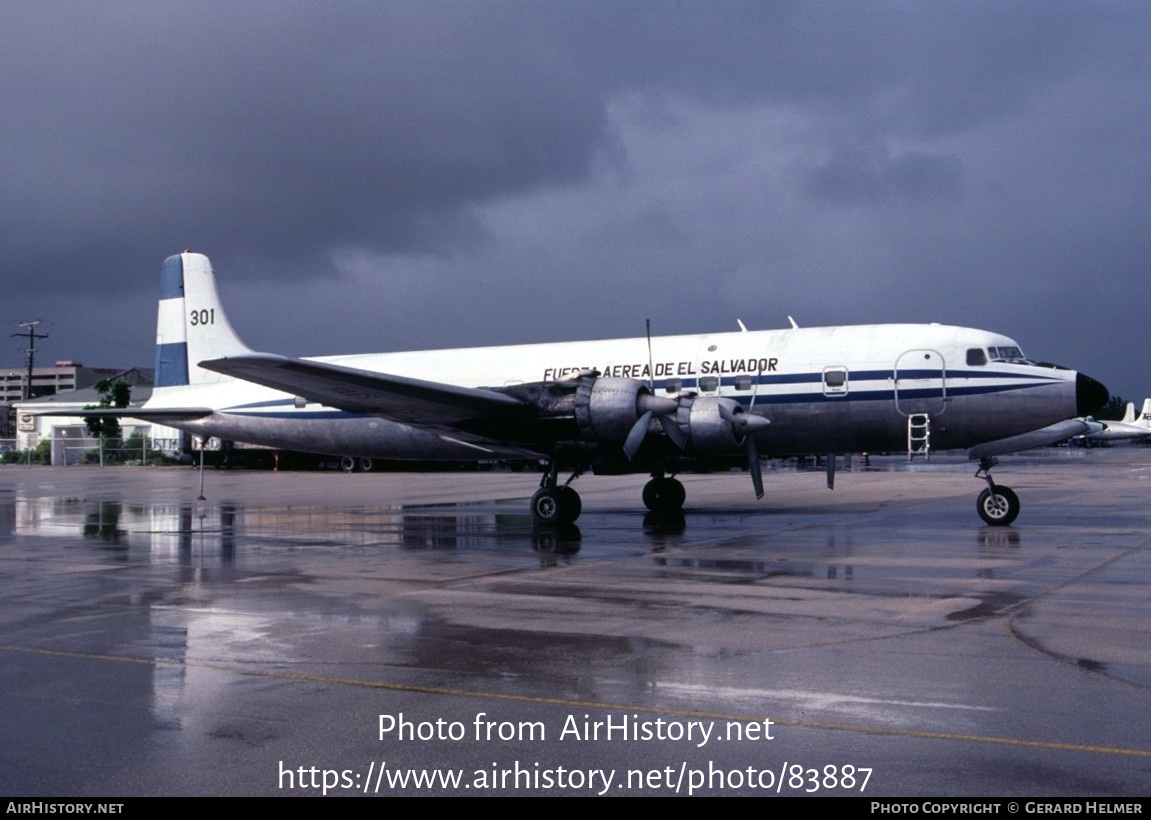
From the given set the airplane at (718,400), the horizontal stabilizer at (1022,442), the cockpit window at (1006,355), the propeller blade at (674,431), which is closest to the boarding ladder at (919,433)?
the airplane at (718,400)

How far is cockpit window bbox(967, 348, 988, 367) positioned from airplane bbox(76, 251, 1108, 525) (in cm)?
2

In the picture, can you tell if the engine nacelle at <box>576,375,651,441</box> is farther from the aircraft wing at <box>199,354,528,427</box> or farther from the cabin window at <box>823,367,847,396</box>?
the cabin window at <box>823,367,847,396</box>

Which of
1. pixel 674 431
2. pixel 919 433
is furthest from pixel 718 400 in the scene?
pixel 919 433

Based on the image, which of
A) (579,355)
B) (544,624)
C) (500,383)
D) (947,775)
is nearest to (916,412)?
(579,355)

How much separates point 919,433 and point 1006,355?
7.17 ft

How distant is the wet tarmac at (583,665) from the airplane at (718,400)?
216cm

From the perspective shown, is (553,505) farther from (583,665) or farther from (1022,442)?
(583,665)

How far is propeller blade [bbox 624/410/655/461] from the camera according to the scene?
17.4 metres

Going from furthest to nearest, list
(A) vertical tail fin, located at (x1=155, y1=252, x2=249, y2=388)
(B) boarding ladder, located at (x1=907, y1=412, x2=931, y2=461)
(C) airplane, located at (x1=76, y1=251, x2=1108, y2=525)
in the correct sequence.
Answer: (A) vertical tail fin, located at (x1=155, y1=252, x2=249, y2=388) → (B) boarding ladder, located at (x1=907, y1=412, x2=931, y2=461) → (C) airplane, located at (x1=76, y1=251, x2=1108, y2=525)

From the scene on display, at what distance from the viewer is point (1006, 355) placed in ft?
60.5

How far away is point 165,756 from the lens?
5402 mm

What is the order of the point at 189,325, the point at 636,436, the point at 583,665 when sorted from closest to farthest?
1. the point at 583,665
2. the point at 636,436
3. the point at 189,325

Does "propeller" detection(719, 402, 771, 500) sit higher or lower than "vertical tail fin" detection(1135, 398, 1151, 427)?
lower

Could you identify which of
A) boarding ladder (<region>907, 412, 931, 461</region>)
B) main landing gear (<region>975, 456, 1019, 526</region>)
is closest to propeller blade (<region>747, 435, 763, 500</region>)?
boarding ladder (<region>907, 412, 931, 461</region>)
